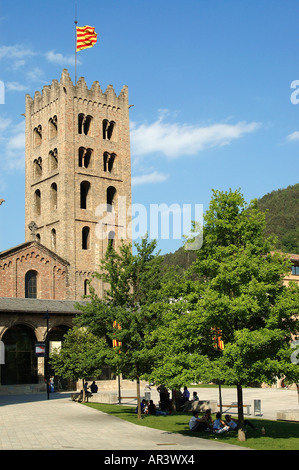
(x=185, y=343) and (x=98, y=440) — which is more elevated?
(x=185, y=343)

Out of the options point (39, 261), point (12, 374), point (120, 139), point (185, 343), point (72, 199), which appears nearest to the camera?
point (185, 343)

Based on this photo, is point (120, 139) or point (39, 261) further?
point (120, 139)

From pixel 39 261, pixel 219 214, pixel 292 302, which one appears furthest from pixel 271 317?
pixel 39 261

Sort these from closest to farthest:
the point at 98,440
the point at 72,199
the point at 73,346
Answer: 1. the point at 98,440
2. the point at 73,346
3. the point at 72,199

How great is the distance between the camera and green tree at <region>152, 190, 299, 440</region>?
19312 mm

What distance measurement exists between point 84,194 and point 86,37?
16525 millimetres

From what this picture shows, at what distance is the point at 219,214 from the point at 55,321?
3213 centimetres

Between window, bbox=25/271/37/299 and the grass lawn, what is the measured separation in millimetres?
26032

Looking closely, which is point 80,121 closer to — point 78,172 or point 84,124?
point 84,124

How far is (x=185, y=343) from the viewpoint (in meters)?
20.7

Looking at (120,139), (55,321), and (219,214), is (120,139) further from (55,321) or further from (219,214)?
(219,214)

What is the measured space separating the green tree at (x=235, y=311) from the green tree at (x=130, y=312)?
17.6 ft

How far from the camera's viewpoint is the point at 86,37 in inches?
2409

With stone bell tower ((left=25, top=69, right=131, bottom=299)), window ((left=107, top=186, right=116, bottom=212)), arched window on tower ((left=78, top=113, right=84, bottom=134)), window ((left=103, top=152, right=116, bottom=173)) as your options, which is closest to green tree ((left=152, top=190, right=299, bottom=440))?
stone bell tower ((left=25, top=69, right=131, bottom=299))
